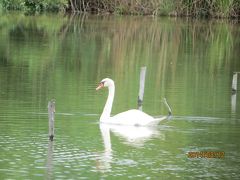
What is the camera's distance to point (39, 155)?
1492 centimetres

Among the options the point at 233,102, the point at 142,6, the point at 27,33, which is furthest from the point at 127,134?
the point at 142,6

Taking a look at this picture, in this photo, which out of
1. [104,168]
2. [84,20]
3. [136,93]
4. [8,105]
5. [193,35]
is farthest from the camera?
[84,20]

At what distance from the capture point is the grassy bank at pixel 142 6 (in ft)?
187

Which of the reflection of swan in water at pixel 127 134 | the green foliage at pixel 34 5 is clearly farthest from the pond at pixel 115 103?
the green foliage at pixel 34 5

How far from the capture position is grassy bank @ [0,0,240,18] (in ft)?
187

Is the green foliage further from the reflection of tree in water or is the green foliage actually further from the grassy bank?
the reflection of tree in water

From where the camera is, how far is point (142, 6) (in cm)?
5859

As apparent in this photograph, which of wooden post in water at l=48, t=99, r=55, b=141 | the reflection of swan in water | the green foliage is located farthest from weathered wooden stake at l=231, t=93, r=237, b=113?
the green foliage

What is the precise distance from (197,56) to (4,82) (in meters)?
12.6

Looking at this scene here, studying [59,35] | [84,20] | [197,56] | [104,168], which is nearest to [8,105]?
[104,168]

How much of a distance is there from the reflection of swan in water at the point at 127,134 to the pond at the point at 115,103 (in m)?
0.02

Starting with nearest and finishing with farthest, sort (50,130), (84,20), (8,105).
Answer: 1. (50,130)
2. (8,105)
3. (84,20)

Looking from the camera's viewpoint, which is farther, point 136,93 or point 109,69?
point 109,69

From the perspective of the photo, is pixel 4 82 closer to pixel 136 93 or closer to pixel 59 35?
pixel 136 93
